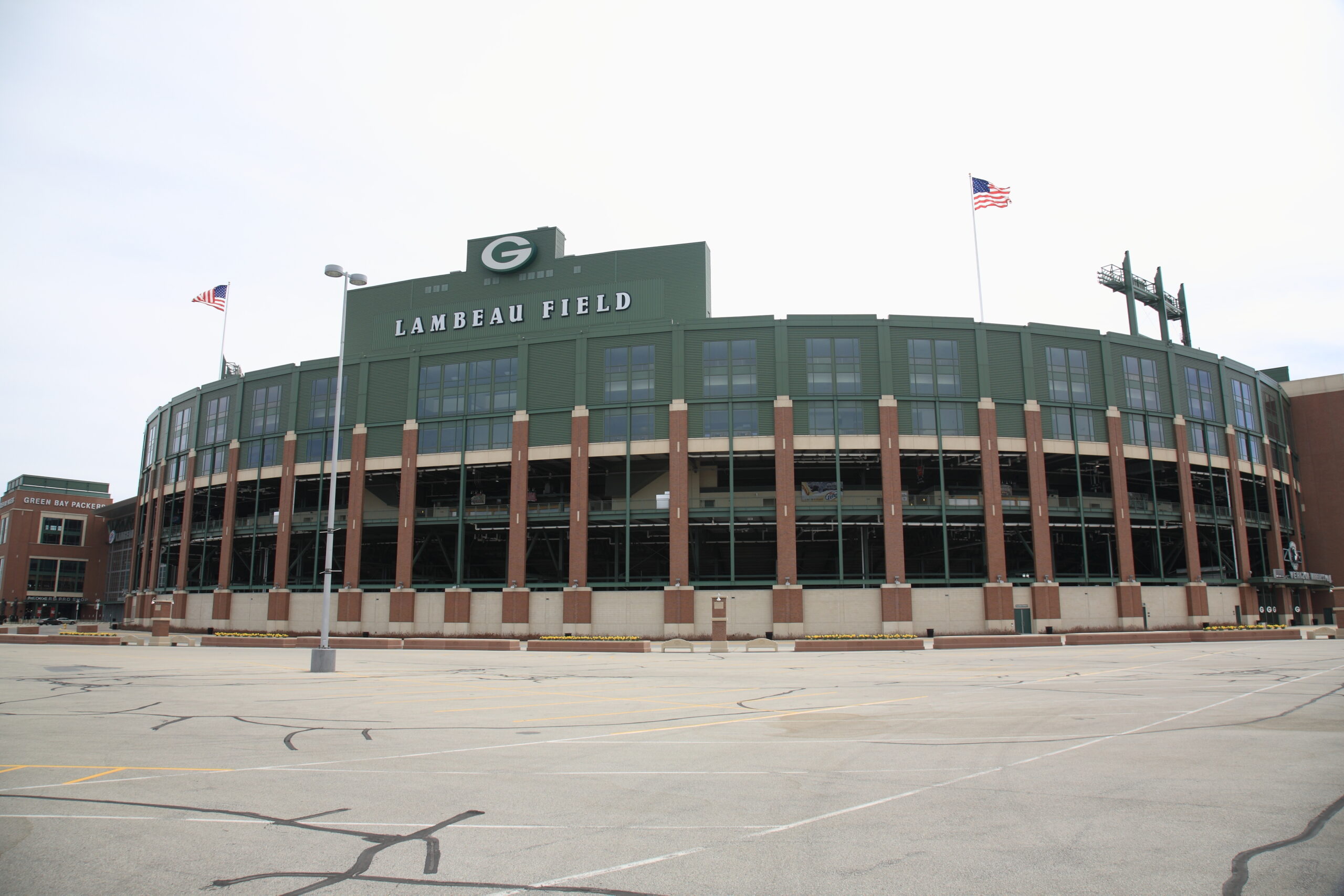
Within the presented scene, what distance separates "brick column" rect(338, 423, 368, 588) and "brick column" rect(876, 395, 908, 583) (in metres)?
31.9

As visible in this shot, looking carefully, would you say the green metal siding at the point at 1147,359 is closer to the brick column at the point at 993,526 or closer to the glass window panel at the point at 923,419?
the brick column at the point at 993,526

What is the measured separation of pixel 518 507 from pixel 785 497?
18510 mm

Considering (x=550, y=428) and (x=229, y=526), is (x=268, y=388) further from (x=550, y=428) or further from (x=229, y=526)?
(x=550, y=428)

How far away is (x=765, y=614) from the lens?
55.5 meters

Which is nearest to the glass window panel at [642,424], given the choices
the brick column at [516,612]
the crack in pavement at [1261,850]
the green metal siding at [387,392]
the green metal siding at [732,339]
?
the green metal siding at [732,339]

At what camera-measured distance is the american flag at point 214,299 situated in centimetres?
6719

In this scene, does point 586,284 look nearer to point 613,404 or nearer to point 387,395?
point 613,404

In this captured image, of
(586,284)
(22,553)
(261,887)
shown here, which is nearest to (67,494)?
(22,553)

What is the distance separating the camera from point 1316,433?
254 ft

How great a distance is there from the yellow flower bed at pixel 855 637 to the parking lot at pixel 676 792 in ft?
75.6

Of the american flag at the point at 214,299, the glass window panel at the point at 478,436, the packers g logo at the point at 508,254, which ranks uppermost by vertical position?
the packers g logo at the point at 508,254

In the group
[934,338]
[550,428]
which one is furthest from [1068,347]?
[550,428]

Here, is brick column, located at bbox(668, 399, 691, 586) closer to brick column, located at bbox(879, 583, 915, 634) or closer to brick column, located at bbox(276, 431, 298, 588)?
brick column, located at bbox(879, 583, 915, 634)

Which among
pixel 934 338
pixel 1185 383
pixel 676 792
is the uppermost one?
pixel 934 338
